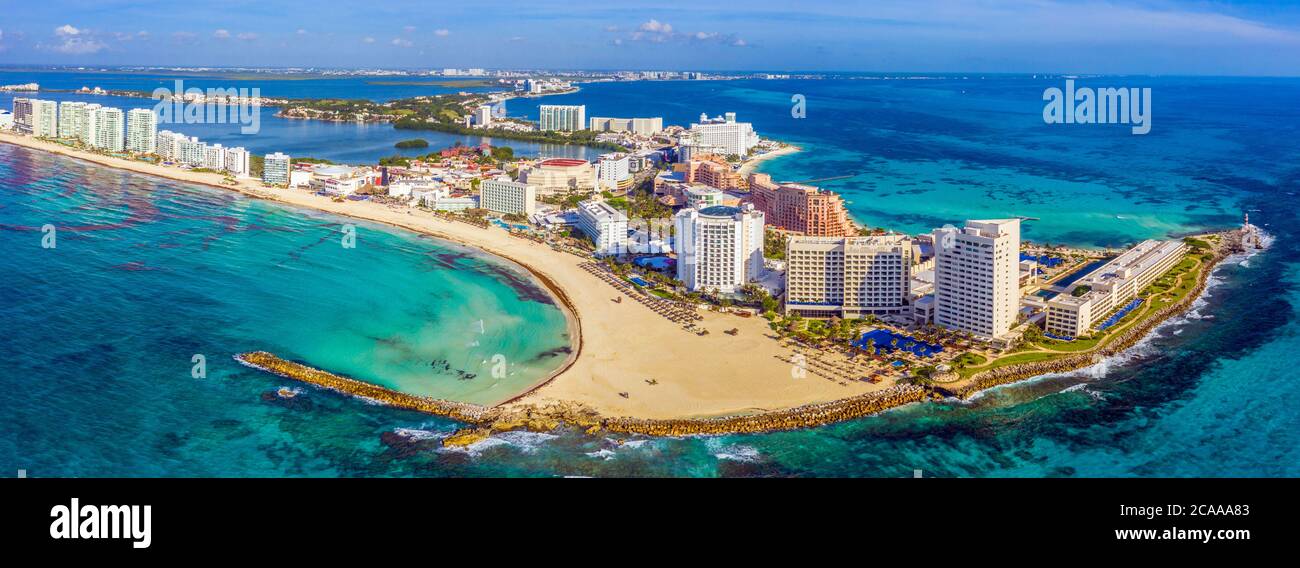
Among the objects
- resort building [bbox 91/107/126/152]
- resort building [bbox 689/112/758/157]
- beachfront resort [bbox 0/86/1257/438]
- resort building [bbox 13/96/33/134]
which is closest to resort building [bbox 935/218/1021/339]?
beachfront resort [bbox 0/86/1257/438]

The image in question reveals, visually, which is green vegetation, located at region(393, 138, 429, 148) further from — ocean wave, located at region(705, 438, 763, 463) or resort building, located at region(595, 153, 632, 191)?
ocean wave, located at region(705, 438, 763, 463)

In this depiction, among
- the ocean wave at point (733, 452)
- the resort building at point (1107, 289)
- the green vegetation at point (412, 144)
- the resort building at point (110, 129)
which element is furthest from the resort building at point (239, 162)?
the resort building at point (1107, 289)

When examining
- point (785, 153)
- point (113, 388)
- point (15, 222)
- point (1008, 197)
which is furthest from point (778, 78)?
point (113, 388)

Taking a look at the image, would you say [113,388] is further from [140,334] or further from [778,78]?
[778,78]

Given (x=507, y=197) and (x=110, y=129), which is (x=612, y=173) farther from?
(x=110, y=129)

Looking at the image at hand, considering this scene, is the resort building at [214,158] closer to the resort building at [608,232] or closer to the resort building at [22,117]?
the resort building at [22,117]

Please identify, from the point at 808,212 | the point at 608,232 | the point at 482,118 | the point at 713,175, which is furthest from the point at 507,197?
the point at 482,118
